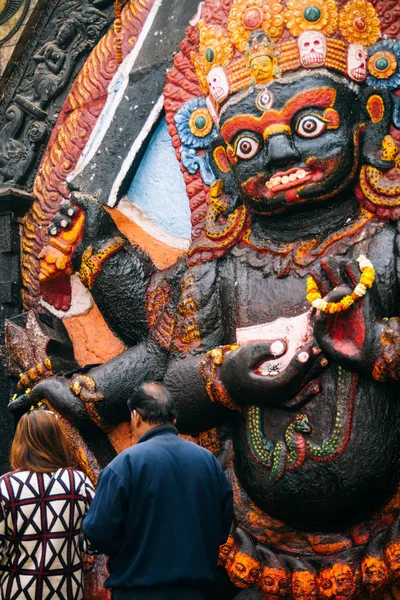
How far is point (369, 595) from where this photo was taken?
15.6 feet

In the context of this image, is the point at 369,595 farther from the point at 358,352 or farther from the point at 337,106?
the point at 337,106

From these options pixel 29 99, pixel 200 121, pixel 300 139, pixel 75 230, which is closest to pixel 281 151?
pixel 300 139

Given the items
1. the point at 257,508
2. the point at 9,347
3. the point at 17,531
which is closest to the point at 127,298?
the point at 9,347

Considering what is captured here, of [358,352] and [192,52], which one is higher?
[192,52]

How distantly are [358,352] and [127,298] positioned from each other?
1.53 meters

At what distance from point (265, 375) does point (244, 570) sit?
956 mm

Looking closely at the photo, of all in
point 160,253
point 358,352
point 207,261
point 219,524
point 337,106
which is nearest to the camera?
point 219,524

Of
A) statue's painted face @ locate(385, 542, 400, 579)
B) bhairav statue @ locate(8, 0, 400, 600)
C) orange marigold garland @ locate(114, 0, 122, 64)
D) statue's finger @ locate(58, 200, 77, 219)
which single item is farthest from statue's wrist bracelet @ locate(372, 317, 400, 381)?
orange marigold garland @ locate(114, 0, 122, 64)

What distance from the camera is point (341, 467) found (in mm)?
4617

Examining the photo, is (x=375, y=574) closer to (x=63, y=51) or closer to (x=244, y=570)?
(x=244, y=570)

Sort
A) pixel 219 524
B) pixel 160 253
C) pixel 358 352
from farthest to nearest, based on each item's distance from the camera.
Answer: pixel 160 253 < pixel 358 352 < pixel 219 524

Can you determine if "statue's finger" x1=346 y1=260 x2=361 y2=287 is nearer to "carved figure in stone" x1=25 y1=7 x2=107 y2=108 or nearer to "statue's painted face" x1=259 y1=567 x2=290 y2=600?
"statue's painted face" x1=259 y1=567 x2=290 y2=600

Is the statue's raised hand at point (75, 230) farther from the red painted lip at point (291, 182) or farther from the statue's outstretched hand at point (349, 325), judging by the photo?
Result: the statue's outstretched hand at point (349, 325)

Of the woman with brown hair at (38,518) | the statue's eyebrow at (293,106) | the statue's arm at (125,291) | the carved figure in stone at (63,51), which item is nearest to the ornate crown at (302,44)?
the statue's eyebrow at (293,106)
